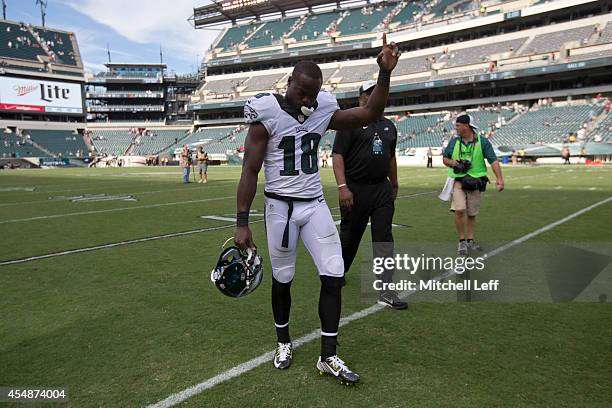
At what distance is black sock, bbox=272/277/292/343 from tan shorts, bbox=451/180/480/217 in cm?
373

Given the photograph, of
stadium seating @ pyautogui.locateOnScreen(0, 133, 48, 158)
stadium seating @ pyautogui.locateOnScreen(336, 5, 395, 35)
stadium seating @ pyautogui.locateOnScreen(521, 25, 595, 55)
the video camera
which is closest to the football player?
the video camera

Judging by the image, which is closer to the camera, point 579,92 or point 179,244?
point 179,244

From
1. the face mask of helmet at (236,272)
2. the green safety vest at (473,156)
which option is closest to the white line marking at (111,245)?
the face mask of helmet at (236,272)

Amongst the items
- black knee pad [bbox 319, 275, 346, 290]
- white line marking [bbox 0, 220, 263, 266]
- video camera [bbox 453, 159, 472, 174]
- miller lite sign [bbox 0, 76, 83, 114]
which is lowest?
white line marking [bbox 0, 220, 263, 266]

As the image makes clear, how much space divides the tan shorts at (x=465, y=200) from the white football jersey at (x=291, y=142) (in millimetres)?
3682

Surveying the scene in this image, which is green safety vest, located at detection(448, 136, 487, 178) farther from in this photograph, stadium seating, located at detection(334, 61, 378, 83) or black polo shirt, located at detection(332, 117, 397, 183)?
stadium seating, located at detection(334, 61, 378, 83)

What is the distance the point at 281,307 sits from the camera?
3.34 metres

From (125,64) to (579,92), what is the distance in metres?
75.5

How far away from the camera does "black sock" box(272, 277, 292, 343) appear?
3.32 metres

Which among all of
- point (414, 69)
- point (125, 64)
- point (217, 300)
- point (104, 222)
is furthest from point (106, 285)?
point (125, 64)

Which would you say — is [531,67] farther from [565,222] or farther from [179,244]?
[179,244]

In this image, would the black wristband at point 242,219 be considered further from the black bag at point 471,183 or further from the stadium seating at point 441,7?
the stadium seating at point 441,7

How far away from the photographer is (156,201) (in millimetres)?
13438

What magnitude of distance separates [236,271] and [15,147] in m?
64.3
